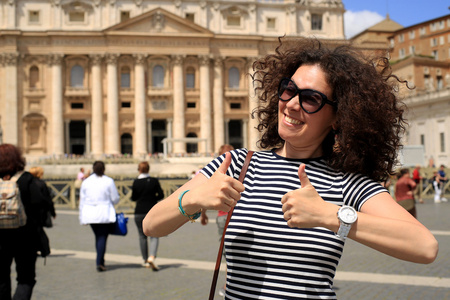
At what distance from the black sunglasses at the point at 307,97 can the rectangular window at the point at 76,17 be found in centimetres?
5190

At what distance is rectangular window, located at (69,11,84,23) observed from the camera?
50.5 m

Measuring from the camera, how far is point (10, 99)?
4875cm

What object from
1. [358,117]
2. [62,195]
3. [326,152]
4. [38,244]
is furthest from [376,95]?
[62,195]

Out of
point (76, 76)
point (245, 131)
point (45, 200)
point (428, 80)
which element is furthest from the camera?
point (245, 131)

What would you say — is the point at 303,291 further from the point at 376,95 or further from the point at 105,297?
the point at 105,297

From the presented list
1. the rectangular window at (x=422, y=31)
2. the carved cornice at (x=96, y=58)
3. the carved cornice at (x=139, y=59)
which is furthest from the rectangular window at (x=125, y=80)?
the rectangular window at (x=422, y=31)

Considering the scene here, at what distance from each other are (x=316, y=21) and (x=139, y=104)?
21824 millimetres

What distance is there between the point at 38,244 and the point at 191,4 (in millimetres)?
50223

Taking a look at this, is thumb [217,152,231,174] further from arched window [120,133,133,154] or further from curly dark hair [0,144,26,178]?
arched window [120,133,133,154]

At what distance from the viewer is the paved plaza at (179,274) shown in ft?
21.4

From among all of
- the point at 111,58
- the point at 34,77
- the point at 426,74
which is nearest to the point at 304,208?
the point at 111,58

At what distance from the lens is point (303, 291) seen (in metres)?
2.08

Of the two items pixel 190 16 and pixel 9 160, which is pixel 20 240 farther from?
pixel 190 16

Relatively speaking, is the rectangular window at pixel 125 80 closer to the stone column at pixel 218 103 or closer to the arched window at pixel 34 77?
the arched window at pixel 34 77
